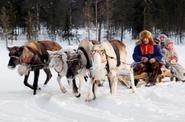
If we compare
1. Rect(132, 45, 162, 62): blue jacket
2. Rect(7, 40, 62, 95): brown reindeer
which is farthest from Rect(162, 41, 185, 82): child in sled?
Rect(7, 40, 62, 95): brown reindeer

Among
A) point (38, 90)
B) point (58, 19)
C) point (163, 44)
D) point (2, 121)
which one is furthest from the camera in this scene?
point (58, 19)

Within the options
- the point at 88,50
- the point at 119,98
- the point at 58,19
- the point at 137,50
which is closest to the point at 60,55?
the point at 88,50

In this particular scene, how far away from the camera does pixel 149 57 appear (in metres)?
10.4

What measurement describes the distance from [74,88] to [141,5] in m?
36.0

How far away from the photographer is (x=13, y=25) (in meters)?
45.3

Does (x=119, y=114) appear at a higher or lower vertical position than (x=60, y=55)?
lower

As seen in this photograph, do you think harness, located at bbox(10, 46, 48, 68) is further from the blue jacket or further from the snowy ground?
the blue jacket

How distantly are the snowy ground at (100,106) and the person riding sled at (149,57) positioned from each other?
2.08 ft

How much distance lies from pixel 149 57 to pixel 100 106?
9.35 feet

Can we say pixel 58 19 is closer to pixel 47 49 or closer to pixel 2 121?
pixel 47 49

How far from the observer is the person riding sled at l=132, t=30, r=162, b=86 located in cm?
1026

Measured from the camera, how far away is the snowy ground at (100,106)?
7.05m

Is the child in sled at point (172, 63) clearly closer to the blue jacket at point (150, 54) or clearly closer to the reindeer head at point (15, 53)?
the blue jacket at point (150, 54)

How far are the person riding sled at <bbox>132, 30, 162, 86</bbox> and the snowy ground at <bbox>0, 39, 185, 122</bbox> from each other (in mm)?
635
